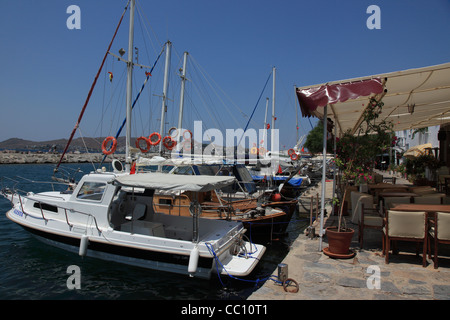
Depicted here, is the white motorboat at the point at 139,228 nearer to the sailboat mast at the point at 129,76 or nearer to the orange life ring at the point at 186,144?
the sailboat mast at the point at 129,76

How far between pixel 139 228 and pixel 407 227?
5.97m

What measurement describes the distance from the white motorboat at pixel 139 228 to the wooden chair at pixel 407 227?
2832mm

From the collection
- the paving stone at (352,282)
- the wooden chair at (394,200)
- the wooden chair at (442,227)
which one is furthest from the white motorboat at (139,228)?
the wooden chair at (442,227)

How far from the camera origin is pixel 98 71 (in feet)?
38.8

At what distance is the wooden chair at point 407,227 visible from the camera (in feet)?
18.2

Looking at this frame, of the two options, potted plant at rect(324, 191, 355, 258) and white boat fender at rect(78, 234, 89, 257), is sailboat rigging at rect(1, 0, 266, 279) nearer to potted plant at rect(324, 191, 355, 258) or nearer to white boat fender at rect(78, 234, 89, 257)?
white boat fender at rect(78, 234, 89, 257)

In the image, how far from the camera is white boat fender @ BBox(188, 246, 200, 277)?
5.84 meters

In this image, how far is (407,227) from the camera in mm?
5652
